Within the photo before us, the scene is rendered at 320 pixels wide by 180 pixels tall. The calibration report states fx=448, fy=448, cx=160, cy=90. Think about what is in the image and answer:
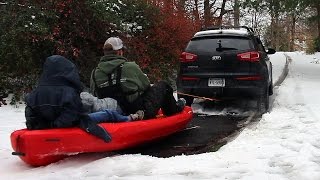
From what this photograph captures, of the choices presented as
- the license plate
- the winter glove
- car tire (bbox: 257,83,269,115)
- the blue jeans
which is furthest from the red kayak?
car tire (bbox: 257,83,269,115)

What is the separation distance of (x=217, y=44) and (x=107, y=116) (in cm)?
390

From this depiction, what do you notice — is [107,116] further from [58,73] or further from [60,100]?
[58,73]

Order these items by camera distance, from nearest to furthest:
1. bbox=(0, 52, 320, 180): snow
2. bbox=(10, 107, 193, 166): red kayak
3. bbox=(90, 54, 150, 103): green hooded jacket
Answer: bbox=(0, 52, 320, 180): snow → bbox=(10, 107, 193, 166): red kayak → bbox=(90, 54, 150, 103): green hooded jacket

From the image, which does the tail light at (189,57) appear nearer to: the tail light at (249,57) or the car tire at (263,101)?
the tail light at (249,57)

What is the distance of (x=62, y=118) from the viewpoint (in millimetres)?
5422

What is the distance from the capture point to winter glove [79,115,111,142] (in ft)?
17.8

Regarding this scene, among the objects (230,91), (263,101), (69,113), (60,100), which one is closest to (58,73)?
(60,100)

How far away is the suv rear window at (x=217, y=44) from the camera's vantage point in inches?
355

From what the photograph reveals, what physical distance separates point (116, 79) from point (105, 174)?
5.93ft

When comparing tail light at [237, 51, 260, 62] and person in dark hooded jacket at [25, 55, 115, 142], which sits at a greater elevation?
tail light at [237, 51, 260, 62]

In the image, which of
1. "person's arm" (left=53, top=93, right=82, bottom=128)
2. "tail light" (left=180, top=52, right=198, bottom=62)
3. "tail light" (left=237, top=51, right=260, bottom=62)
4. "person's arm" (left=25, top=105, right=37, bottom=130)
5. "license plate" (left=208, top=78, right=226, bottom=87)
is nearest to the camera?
"person's arm" (left=53, top=93, right=82, bottom=128)

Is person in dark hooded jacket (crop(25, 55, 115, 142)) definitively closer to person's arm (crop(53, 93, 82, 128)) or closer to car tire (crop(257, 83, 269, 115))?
person's arm (crop(53, 93, 82, 128))

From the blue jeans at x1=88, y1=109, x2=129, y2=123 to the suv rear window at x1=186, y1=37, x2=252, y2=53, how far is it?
3.58 meters

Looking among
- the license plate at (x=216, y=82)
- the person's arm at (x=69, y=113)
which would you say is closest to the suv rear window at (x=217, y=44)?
the license plate at (x=216, y=82)
